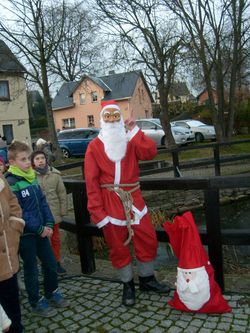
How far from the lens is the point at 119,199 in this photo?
12.2 feet

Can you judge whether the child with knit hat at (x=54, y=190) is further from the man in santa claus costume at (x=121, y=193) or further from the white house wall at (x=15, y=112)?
the white house wall at (x=15, y=112)

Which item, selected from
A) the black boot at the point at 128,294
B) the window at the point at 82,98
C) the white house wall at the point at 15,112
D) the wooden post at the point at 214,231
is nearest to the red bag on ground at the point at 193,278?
the wooden post at the point at 214,231

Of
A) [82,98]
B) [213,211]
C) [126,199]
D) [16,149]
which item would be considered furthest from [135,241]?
[82,98]

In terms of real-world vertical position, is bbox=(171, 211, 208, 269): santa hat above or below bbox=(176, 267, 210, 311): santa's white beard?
above

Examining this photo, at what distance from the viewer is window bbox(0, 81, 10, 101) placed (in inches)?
1232

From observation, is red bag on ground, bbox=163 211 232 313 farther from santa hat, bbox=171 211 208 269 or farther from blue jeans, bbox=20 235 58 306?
blue jeans, bbox=20 235 58 306

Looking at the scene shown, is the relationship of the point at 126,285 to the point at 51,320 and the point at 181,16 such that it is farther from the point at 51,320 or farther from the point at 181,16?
the point at 181,16

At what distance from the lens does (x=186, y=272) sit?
11.3 feet

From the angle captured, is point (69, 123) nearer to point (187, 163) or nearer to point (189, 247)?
point (187, 163)

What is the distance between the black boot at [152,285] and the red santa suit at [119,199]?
0.70 ft

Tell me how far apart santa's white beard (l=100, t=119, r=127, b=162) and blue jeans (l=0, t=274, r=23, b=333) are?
1322 millimetres

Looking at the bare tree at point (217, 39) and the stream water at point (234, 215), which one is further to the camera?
the bare tree at point (217, 39)

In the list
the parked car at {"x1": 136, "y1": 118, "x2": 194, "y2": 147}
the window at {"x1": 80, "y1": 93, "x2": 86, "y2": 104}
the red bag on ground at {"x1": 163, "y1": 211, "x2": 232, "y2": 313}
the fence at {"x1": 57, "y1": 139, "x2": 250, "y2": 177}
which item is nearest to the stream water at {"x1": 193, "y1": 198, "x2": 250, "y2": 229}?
the fence at {"x1": 57, "y1": 139, "x2": 250, "y2": 177}

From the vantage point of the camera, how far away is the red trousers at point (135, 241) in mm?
3721
